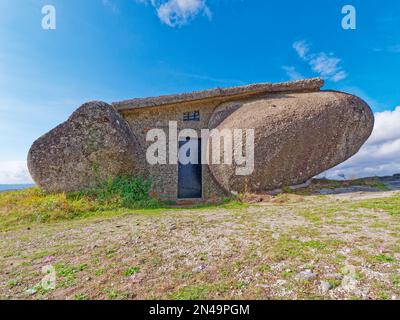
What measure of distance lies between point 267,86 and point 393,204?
20.5ft

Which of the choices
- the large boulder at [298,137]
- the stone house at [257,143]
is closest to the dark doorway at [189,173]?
the stone house at [257,143]

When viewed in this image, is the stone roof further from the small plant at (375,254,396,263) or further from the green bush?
the small plant at (375,254,396,263)

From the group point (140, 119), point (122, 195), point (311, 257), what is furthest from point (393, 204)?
point (140, 119)

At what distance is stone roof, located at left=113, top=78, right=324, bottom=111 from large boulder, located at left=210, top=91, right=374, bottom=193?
2.60 feet

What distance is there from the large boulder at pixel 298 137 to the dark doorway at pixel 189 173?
143 cm

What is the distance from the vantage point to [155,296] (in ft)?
7.84

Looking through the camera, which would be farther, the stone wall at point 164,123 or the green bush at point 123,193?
the stone wall at point 164,123

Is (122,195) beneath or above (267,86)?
beneath

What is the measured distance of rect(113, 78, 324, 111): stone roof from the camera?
967 centimetres

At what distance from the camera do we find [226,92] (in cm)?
1004

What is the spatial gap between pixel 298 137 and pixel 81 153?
756cm

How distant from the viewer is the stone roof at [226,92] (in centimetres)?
967

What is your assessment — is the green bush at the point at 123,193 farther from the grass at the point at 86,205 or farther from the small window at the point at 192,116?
the small window at the point at 192,116
